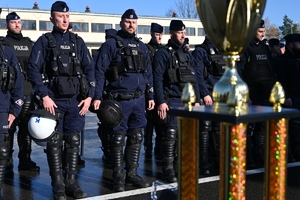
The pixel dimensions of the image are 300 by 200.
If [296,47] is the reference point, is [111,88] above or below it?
below

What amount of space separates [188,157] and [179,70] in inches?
144

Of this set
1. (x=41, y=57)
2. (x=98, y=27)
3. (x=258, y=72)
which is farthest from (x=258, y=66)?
(x=98, y=27)

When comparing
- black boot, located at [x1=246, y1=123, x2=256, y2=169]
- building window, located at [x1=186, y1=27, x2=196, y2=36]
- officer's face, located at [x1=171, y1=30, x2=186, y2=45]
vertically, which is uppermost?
building window, located at [x1=186, y1=27, x2=196, y2=36]

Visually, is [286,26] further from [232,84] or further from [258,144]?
[232,84]

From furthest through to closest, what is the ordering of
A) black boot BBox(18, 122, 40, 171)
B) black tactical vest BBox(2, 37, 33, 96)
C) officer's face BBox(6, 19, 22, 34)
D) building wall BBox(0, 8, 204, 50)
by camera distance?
building wall BBox(0, 8, 204, 50), officer's face BBox(6, 19, 22, 34), black tactical vest BBox(2, 37, 33, 96), black boot BBox(18, 122, 40, 171)

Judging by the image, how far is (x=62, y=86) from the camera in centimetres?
511

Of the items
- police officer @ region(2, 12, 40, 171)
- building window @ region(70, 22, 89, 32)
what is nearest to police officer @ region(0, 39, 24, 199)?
police officer @ region(2, 12, 40, 171)

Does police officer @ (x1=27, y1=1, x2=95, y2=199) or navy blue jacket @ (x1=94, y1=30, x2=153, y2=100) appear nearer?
police officer @ (x1=27, y1=1, x2=95, y2=199)

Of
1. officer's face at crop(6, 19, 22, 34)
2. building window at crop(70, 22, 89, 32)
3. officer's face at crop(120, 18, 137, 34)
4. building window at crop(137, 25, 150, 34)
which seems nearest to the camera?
officer's face at crop(120, 18, 137, 34)

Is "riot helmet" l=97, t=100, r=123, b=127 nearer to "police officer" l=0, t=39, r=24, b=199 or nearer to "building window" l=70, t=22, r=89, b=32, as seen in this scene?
"police officer" l=0, t=39, r=24, b=199

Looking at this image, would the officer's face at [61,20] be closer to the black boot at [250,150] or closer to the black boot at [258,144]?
the black boot at [250,150]

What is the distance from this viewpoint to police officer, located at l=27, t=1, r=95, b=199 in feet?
16.8

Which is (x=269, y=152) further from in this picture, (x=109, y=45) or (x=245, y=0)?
(x=109, y=45)

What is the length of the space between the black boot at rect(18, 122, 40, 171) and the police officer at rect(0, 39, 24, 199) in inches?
64.9
